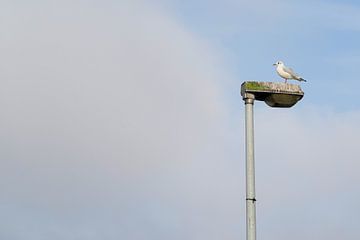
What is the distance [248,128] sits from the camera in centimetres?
987

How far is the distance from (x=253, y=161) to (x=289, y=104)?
1.38 meters

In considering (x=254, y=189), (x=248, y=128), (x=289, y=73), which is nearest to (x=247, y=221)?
(x=254, y=189)

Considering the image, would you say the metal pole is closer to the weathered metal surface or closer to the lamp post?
the lamp post

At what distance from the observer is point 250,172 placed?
9641 mm

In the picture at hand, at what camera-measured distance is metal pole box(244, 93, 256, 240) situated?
942 cm

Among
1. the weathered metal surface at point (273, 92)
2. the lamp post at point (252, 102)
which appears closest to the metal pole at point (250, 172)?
the lamp post at point (252, 102)

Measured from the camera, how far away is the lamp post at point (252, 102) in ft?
31.1

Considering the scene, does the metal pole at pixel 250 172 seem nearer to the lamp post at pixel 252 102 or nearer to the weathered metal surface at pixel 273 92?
the lamp post at pixel 252 102

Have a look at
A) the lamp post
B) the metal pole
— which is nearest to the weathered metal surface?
the lamp post

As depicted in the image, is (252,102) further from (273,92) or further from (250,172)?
(250,172)

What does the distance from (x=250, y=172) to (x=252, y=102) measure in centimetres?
119

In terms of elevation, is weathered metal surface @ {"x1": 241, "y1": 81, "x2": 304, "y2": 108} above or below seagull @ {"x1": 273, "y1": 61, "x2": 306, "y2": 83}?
below

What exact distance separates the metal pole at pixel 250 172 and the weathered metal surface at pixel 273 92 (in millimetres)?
121

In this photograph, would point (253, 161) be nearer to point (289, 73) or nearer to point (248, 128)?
point (248, 128)
